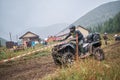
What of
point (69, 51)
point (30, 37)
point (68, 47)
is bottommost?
point (69, 51)

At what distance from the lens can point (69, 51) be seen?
8.81 meters

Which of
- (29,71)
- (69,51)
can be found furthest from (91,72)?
(29,71)

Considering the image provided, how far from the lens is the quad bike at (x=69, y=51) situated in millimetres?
8282

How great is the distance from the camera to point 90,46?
9.41 m

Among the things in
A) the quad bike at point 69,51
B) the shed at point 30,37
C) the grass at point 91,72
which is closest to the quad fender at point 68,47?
the quad bike at point 69,51

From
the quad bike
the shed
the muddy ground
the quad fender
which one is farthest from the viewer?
the shed

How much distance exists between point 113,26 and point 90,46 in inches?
3106

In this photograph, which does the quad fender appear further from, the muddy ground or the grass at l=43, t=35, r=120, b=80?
the grass at l=43, t=35, r=120, b=80

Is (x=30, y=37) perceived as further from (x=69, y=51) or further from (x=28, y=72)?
(x=69, y=51)

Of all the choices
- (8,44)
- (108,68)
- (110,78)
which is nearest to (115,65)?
(108,68)

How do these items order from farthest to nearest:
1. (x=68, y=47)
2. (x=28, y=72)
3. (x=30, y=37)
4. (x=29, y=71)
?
(x=30, y=37) → (x=29, y=71) → (x=28, y=72) → (x=68, y=47)

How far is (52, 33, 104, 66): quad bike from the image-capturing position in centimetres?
828

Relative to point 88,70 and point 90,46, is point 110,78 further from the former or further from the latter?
point 90,46

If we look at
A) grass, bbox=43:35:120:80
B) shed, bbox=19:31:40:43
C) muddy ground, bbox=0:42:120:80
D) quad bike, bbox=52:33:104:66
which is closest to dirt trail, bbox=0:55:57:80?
muddy ground, bbox=0:42:120:80
